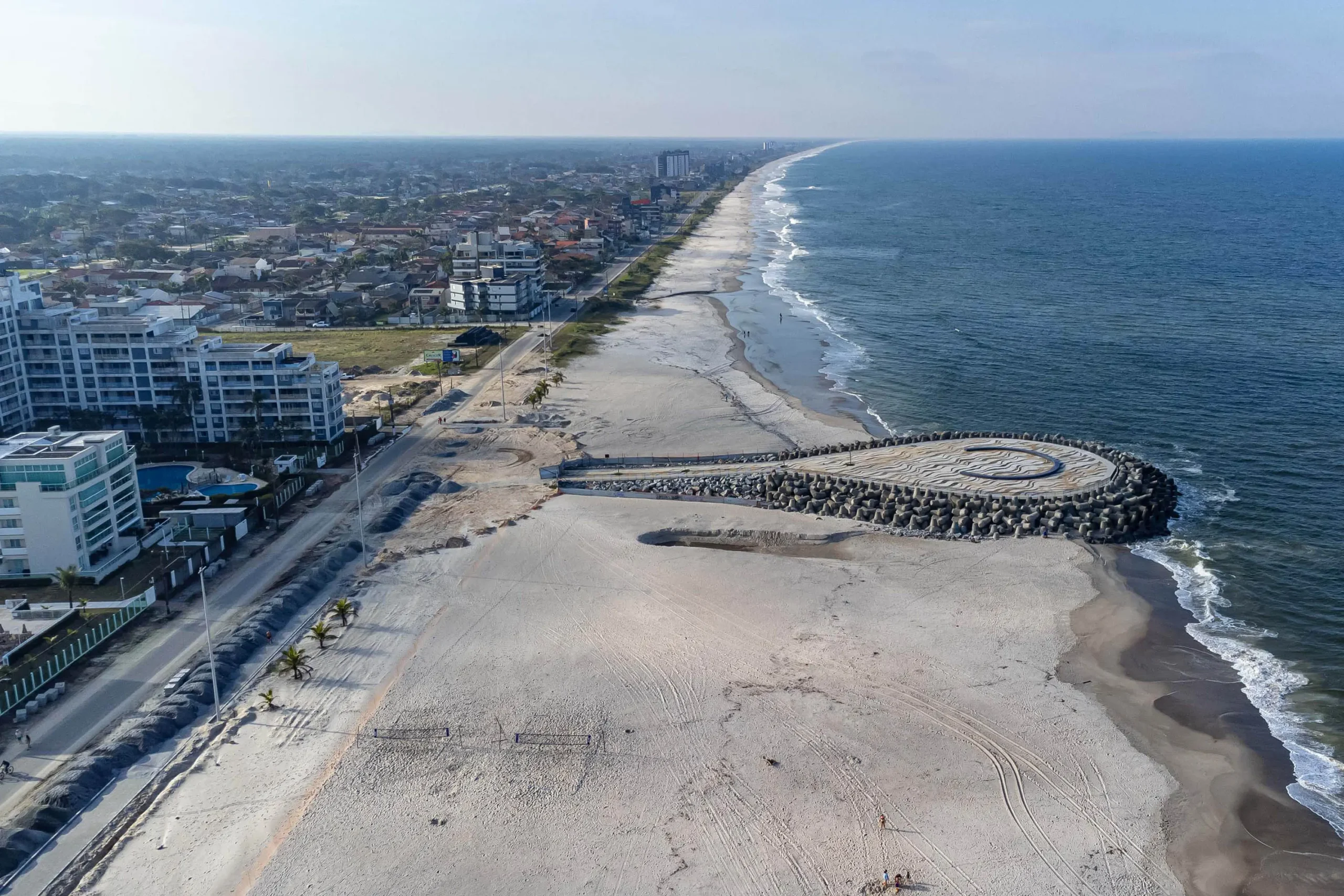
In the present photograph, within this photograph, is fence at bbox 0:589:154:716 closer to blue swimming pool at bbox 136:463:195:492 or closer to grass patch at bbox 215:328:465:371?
blue swimming pool at bbox 136:463:195:492

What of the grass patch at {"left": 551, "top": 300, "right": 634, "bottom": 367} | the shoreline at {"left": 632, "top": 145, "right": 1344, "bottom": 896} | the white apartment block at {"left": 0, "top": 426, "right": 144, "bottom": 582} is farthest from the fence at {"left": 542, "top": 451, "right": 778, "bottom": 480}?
the grass patch at {"left": 551, "top": 300, "right": 634, "bottom": 367}

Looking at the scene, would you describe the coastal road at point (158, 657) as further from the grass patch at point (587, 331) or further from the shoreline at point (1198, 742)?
the shoreline at point (1198, 742)

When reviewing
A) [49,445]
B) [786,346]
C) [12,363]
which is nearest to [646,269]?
[786,346]

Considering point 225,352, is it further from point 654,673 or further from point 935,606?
point 935,606

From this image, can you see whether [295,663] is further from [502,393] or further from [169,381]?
[502,393]

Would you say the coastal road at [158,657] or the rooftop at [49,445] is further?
the rooftop at [49,445]

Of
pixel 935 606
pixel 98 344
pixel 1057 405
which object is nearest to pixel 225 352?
pixel 98 344

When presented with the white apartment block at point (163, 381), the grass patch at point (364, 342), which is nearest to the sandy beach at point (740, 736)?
the white apartment block at point (163, 381)
